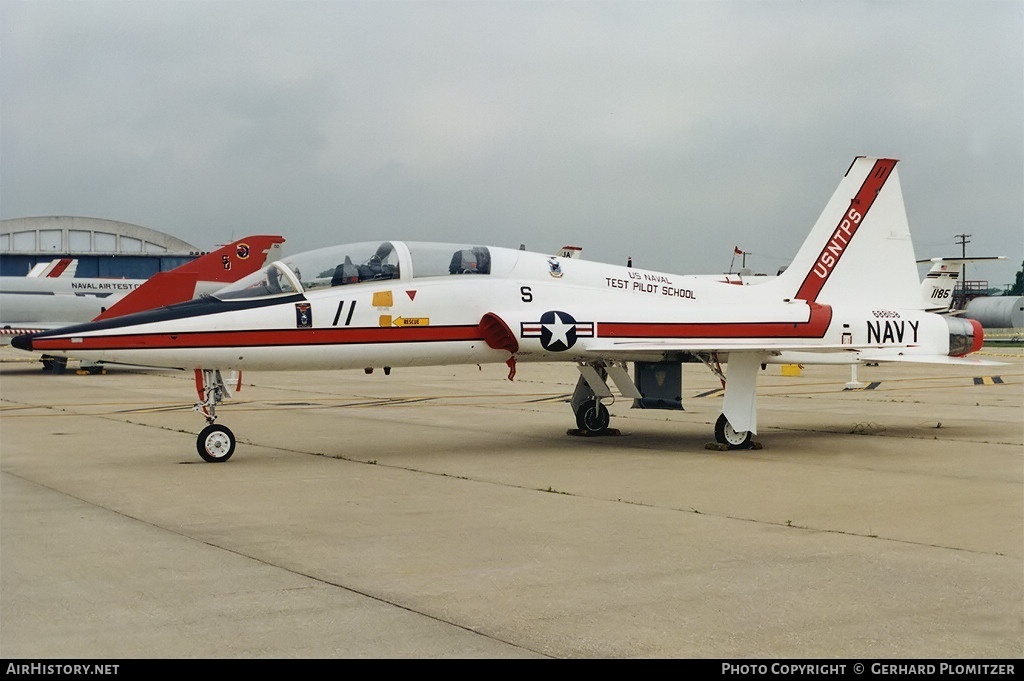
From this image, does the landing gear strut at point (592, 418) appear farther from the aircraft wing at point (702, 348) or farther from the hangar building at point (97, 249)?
the hangar building at point (97, 249)

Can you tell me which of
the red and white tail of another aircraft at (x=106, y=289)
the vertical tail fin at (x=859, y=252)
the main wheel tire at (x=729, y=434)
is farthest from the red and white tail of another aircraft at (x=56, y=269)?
the main wheel tire at (x=729, y=434)

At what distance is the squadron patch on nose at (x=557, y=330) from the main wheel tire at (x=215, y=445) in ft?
12.5

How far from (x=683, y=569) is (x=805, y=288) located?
367 inches

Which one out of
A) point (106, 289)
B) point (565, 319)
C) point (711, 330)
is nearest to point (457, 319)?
point (565, 319)

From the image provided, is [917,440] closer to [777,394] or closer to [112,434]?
[777,394]

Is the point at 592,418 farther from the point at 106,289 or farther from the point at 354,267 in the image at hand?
the point at 106,289

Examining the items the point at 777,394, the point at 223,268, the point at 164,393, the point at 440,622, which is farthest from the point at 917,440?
the point at 223,268

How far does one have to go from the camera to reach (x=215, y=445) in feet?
39.6

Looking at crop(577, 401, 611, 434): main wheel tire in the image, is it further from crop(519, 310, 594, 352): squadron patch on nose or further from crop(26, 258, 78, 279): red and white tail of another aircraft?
crop(26, 258, 78, 279): red and white tail of another aircraft

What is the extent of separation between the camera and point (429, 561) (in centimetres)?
696

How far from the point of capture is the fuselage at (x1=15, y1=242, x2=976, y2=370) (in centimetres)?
1162

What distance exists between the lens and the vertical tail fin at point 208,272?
27734 millimetres

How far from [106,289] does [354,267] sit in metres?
28.4

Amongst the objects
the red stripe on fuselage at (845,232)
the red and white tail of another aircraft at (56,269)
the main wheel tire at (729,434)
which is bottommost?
the main wheel tire at (729,434)
